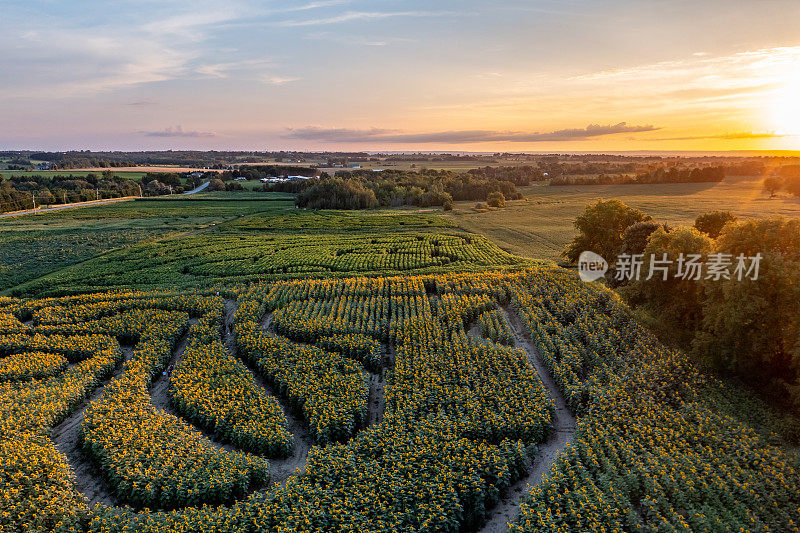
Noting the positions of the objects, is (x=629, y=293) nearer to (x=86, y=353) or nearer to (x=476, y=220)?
(x=86, y=353)

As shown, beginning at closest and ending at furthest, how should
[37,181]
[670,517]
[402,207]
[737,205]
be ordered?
[670,517] → [737,205] → [402,207] → [37,181]

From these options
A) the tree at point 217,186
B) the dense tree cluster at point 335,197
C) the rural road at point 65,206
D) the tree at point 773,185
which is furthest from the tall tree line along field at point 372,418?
the tree at point 217,186

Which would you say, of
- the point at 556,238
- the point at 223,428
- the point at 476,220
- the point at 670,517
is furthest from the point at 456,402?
the point at 476,220

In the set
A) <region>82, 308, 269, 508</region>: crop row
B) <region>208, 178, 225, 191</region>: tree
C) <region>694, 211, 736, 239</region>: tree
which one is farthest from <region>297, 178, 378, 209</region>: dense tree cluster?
<region>82, 308, 269, 508</region>: crop row

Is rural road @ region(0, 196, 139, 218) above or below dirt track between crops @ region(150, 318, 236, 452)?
above

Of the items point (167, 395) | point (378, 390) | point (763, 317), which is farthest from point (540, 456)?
point (167, 395)

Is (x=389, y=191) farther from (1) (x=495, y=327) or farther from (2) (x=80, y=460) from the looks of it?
(2) (x=80, y=460)

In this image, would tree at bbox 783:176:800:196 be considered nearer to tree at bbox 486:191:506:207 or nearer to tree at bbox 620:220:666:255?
tree at bbox 486:191:506:207
